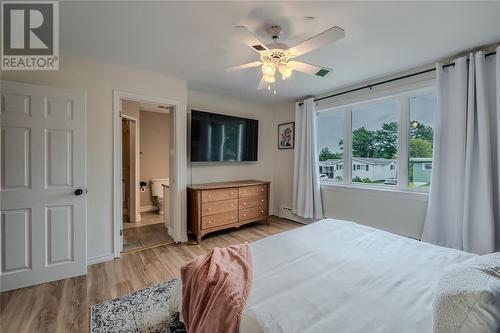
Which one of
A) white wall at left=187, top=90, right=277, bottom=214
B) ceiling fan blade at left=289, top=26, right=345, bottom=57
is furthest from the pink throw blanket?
white wall at left=187, top=90, right=277, bottom=214

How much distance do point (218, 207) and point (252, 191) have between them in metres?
0.72

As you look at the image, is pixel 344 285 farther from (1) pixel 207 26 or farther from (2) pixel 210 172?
(2) pixel 210 172

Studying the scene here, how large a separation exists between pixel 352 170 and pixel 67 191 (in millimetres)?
3753

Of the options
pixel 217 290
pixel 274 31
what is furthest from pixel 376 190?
pixel 217 290

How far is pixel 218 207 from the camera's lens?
3.39m

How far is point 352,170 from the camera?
139 inches

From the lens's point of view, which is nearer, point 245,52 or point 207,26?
point 207,26

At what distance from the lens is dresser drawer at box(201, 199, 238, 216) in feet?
10.6

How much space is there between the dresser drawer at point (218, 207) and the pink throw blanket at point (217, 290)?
69.8 inches

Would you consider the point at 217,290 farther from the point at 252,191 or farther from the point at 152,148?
the point at 152,148

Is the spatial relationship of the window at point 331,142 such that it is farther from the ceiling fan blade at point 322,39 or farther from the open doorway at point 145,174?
the open doorway at point 145,174

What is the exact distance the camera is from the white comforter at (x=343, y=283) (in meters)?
0.90

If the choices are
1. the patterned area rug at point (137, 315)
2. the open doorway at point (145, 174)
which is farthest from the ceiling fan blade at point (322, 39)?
the patterned area rug at point (137, 315)

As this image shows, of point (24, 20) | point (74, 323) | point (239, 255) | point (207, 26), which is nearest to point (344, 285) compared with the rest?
point (239, 255)
